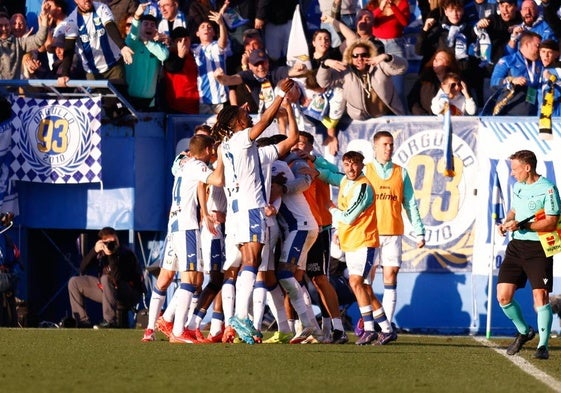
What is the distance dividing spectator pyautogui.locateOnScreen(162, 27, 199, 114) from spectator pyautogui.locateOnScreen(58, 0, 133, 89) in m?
0.67

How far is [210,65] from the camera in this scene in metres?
19.4

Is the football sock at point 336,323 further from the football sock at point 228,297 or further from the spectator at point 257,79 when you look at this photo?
the spectator at point 257,79

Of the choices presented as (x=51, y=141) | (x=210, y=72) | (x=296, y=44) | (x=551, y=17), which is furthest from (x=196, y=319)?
(x=551, y=17)

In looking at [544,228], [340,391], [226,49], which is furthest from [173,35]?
[340,391]

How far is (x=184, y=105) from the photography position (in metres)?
19.6

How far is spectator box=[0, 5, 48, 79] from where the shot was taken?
19688 mm

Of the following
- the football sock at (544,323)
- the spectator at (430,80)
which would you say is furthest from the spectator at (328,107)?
the football sock at (544,323)

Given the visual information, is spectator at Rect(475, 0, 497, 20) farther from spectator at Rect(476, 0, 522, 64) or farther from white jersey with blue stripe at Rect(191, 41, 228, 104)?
white jersey with blue stripe at Rect(191, 41, 228, 104)

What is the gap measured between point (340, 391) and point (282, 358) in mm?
2660

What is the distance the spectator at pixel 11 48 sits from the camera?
19688 mm

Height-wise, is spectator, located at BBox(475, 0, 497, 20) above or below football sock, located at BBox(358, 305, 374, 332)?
above

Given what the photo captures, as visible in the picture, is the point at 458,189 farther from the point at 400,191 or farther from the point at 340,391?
the point at 340,391

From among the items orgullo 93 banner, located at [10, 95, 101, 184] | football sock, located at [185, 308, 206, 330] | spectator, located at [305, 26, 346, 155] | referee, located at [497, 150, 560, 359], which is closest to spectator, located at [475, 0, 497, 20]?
spectator, located at [305, 26, 346, 155]

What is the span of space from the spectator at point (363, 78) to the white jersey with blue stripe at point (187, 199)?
4709mm
